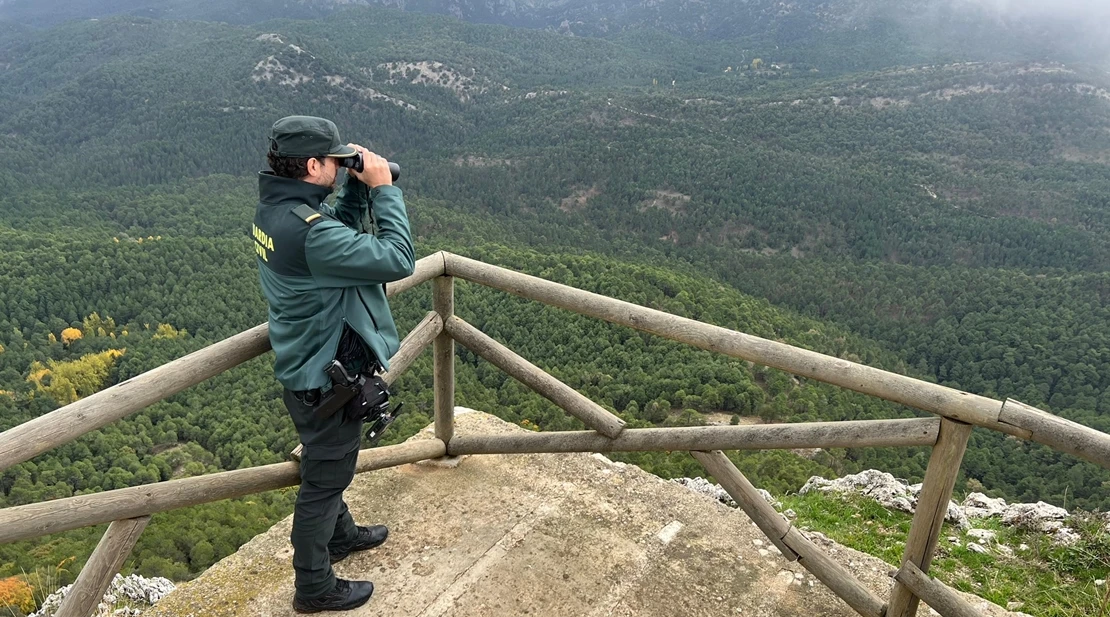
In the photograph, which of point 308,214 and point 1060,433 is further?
point 308,214

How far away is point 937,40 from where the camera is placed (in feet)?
528

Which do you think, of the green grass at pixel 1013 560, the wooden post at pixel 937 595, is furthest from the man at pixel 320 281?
the green grass at pixel 1013 560

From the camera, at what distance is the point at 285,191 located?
2320mm

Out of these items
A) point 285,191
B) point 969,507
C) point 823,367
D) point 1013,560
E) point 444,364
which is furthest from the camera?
point 969,507

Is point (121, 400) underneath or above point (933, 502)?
above

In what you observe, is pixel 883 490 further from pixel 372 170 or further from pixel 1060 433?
pixel 372 170

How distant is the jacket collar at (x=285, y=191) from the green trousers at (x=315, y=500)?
A: 779 mm

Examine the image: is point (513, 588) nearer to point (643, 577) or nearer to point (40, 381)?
point (643, 577)

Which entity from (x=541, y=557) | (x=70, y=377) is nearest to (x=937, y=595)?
(x=541, y=557)

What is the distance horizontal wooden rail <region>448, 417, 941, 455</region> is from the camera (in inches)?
91.0

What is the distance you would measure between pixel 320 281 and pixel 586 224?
76373 mm

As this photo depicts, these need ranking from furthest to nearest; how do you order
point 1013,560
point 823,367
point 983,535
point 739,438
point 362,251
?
point 983,535 < point 1013,560 < point 739,438 < point 823,367 < point 362,251

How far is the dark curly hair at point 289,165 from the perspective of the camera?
2.32 meters

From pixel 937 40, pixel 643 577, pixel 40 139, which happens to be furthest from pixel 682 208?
pixel 937 40
